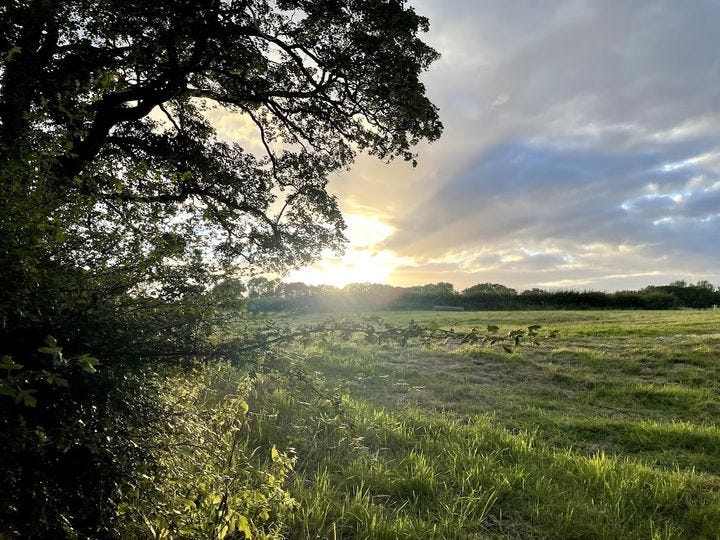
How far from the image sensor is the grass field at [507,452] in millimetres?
4238

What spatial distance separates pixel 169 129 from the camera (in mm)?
9891

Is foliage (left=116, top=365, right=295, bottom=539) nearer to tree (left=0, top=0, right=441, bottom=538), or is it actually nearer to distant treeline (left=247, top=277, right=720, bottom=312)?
tree (left=0, top=0, right=441, bottom=538)

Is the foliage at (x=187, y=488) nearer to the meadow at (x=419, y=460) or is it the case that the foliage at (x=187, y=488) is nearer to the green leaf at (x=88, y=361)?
the meadow at (x=419, y=460)

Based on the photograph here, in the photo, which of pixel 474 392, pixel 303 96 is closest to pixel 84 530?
pixel 303 96

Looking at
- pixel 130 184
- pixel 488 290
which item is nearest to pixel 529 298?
pixel 488 290

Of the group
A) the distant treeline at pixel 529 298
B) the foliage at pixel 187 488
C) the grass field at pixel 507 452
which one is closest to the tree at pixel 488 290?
the distant treeline at pixel 529 298

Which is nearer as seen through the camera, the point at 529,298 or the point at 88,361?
the point at 88,361

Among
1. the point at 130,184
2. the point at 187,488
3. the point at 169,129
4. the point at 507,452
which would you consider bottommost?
the point at 507,452

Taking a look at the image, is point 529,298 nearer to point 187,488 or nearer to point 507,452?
point 507,452

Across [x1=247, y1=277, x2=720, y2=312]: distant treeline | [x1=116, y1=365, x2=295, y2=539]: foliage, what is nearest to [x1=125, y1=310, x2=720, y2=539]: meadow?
[x1=116, y1=365, x2=295, y2=539]: foliage

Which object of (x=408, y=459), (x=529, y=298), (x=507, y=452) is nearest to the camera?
(x=408, y=459)

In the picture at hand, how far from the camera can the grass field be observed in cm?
424

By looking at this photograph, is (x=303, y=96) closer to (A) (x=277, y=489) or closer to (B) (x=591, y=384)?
(A) (x=277, y=489)

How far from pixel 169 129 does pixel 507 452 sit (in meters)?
9.03
